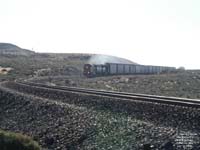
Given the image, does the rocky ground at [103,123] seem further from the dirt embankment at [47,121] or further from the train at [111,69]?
the train at [111,69]

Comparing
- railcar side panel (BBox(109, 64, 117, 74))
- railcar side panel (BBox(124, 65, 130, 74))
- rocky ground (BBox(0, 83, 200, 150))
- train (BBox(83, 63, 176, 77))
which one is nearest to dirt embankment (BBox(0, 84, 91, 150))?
rocky ground (BBox(0, 83, 200, 150))

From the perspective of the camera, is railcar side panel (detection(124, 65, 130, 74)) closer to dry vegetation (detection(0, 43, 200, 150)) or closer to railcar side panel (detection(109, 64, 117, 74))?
railcar side panel (detection(109, 64, 117, 74))

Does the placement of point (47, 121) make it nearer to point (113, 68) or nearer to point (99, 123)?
point (99, 123)

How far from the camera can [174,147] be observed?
48.6 feet

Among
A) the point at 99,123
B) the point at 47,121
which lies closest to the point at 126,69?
the point at 47,121

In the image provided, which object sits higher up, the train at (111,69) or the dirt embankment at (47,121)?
the train at (111,69)

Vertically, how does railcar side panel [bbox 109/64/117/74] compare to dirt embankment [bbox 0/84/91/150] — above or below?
above

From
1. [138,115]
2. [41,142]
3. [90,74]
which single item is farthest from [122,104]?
[90,74]

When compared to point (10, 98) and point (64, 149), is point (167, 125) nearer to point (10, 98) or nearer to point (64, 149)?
point (64, 149)

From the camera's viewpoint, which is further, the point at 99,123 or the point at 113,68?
the point at 113,68

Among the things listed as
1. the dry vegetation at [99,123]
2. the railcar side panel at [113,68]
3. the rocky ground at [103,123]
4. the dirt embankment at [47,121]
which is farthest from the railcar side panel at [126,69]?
the rocky ground at [103,123]

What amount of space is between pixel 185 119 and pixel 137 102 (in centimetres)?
530

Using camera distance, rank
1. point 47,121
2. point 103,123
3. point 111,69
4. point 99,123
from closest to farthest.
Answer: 1. point 103,123
2. point 99,123
3. point 47,121
4. point 111,69

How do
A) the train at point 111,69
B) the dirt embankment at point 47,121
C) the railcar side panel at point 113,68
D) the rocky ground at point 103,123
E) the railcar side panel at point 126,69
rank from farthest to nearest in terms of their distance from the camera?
1. the railcar side panel at point 126,69
2. the railcar side panel at point 113,68
3. the train at point 111,69
4. the dirt embankment at point 47,121
5. the rocky ground at point 103,123
